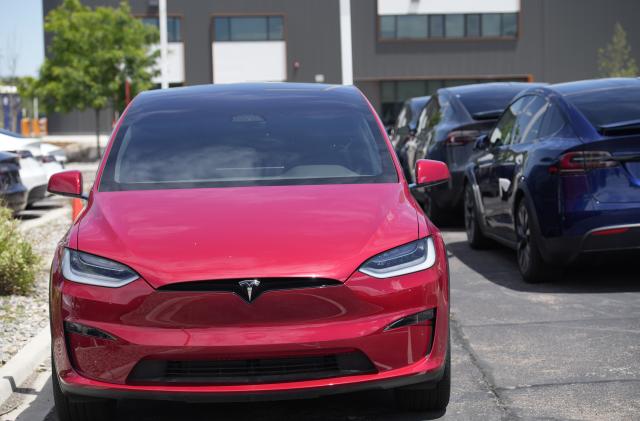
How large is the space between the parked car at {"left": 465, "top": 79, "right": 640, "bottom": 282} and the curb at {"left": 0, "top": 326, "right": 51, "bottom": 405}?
3704mm

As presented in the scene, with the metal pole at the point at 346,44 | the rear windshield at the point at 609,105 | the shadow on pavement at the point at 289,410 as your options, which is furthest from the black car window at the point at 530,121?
the metal pole at the point at 346,44

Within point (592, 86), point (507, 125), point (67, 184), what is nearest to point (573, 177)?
point (592, 86)

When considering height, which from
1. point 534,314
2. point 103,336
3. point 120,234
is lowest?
point 534,314

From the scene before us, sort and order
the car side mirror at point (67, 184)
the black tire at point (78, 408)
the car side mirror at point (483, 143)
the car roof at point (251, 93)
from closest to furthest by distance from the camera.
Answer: the black tire at point (78, 408) → the car side mirror at point (67, 184) → the car roof at point (251, 93) → the car side mirror at point (483, 143)

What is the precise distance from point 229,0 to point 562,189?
52.2m

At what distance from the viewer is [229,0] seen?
5841cm

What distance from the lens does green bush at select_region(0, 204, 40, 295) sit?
27.2 ft

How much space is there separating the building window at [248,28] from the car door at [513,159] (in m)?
49.8

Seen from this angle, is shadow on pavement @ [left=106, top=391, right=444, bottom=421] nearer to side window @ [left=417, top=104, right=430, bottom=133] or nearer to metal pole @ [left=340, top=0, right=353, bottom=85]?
side window @ [left=417, top=104, right=430, bottom=133]

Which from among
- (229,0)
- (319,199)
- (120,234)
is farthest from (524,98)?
(229,0)

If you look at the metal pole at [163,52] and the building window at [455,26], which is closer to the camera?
the metal pole at [163,52]

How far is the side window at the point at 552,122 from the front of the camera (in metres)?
8.30

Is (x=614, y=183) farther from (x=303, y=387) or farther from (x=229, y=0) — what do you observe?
→ (x=229, y=0)

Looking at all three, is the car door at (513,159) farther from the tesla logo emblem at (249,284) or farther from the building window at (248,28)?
the building window at (248,28)
